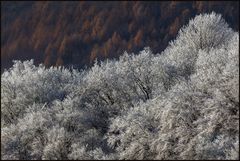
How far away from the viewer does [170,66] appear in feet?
291

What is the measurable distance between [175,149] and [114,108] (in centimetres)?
1938

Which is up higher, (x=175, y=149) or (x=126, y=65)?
(x=126, y=65)

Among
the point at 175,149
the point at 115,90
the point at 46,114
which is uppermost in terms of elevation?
the point at 115,90

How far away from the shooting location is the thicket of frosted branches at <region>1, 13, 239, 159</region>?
64.8m

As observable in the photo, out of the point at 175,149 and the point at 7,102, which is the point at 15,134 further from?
the point at 175,149

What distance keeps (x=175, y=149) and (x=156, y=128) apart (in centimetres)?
573

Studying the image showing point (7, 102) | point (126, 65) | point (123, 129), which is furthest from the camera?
point (126, 65)

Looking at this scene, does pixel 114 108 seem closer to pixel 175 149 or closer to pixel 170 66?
pixel 170 66

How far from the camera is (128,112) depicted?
2876 inches

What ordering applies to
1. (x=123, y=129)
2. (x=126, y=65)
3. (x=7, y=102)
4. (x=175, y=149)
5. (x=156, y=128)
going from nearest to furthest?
(x=175, y=149)
(x=156, y=128)
(x=123, y=129)
(x=7, y=102)
(x=126, y=65)

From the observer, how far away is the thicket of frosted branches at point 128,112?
213 ft

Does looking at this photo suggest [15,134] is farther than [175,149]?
Yes

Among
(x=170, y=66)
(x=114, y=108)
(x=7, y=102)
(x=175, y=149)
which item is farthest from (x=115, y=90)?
(x=175, y=149)

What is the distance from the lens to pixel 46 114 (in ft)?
242
